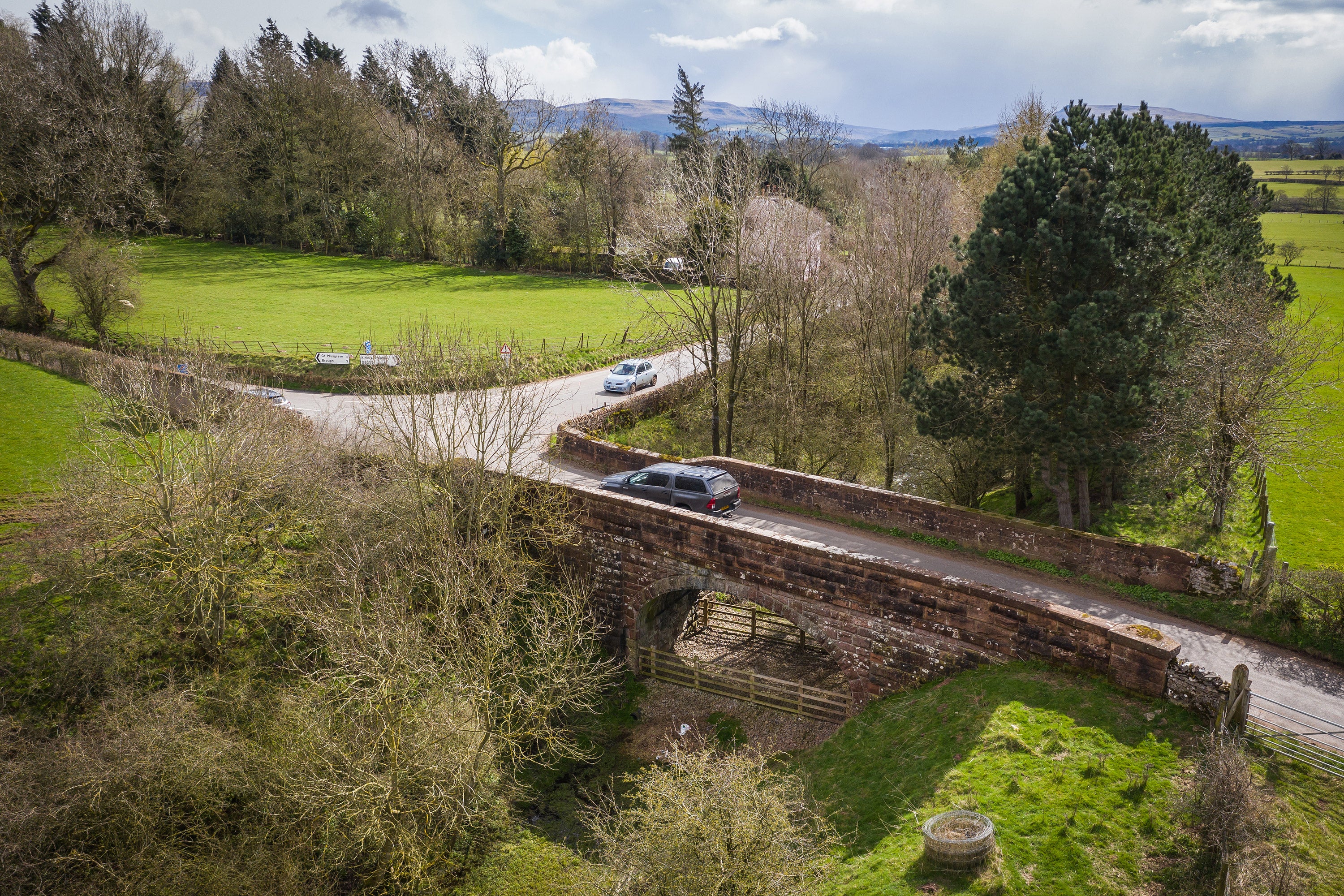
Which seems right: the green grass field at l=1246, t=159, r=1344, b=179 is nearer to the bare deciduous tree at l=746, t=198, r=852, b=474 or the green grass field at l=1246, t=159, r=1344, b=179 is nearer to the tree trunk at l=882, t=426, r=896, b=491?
the bare deciduous tree at l=746, t=198, r=852, b=474

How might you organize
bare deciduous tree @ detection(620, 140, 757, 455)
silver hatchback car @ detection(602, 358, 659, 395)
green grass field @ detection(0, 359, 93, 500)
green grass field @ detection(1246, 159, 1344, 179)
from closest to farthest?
1. green grass field @ detection(0, 359, 93, 500)
2. bare deciduous tree @ detection(620, 140, 757, 455)
3. silver hatchback car @ detection(602, 358, 659, 395)
4. green grass field @ detection(1246, 159, 1344, 179)

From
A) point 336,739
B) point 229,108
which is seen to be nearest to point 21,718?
point 336,739

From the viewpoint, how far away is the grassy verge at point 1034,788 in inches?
384

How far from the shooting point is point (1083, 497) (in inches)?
787

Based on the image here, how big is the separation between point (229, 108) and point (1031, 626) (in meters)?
70.8

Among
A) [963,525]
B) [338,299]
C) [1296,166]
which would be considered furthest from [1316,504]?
[1296,166]

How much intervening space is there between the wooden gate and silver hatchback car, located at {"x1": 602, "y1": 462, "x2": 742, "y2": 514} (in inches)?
152

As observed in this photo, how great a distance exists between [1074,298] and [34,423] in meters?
31.3

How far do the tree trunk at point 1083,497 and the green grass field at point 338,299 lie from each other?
2758 cm

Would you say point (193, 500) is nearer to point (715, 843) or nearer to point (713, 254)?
point (715, 843)

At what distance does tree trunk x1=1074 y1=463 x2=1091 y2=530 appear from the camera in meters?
19.8

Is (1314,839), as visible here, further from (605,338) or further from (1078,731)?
(605,338)

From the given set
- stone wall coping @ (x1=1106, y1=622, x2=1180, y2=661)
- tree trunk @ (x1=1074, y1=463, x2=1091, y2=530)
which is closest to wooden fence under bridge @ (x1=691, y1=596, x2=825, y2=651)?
tree trunk @ (x1=1074, y1=463, x2=1091, y2=530)

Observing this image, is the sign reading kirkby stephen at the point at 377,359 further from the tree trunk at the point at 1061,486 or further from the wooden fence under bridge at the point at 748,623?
the tree trunk at the point at 1061,486
